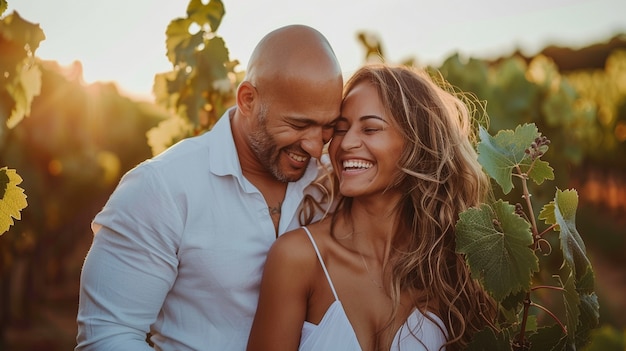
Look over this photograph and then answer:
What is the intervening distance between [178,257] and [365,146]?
850 mm

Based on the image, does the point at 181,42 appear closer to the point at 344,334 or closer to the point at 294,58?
the point at 294,58

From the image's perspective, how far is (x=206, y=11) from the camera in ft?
12.8

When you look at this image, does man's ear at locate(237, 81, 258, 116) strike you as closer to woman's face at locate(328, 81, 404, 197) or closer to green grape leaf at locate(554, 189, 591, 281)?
woman's face at locate(328, 81, 404, 197)

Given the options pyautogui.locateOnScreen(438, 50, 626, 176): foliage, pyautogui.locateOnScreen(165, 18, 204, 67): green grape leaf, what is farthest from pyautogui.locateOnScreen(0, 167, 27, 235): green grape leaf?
pyautogui.locateOnScreen(438, 50, 626, 176): foliage

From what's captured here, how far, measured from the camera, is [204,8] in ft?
12.8

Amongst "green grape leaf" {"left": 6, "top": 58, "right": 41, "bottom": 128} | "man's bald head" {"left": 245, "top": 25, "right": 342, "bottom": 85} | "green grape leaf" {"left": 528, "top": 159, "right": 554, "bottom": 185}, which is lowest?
"green grape leaf" {"left": 528, "top": 159, "right": 554, "bottom": 185}

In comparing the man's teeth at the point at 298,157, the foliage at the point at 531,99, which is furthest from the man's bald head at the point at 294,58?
the foliage at the point at 531,99

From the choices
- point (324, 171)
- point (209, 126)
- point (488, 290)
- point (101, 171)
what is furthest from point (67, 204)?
point (488, 290)

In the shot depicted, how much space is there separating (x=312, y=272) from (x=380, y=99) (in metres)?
0.75

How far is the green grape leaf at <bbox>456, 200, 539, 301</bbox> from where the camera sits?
224 cm

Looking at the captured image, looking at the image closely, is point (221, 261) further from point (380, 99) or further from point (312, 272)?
point (380, 99)

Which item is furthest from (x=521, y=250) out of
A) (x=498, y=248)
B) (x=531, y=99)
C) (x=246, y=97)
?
(x=531, y=99)

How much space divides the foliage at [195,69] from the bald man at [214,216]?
29.2 inches

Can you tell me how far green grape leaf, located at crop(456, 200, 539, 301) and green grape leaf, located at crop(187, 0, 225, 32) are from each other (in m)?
2.08
